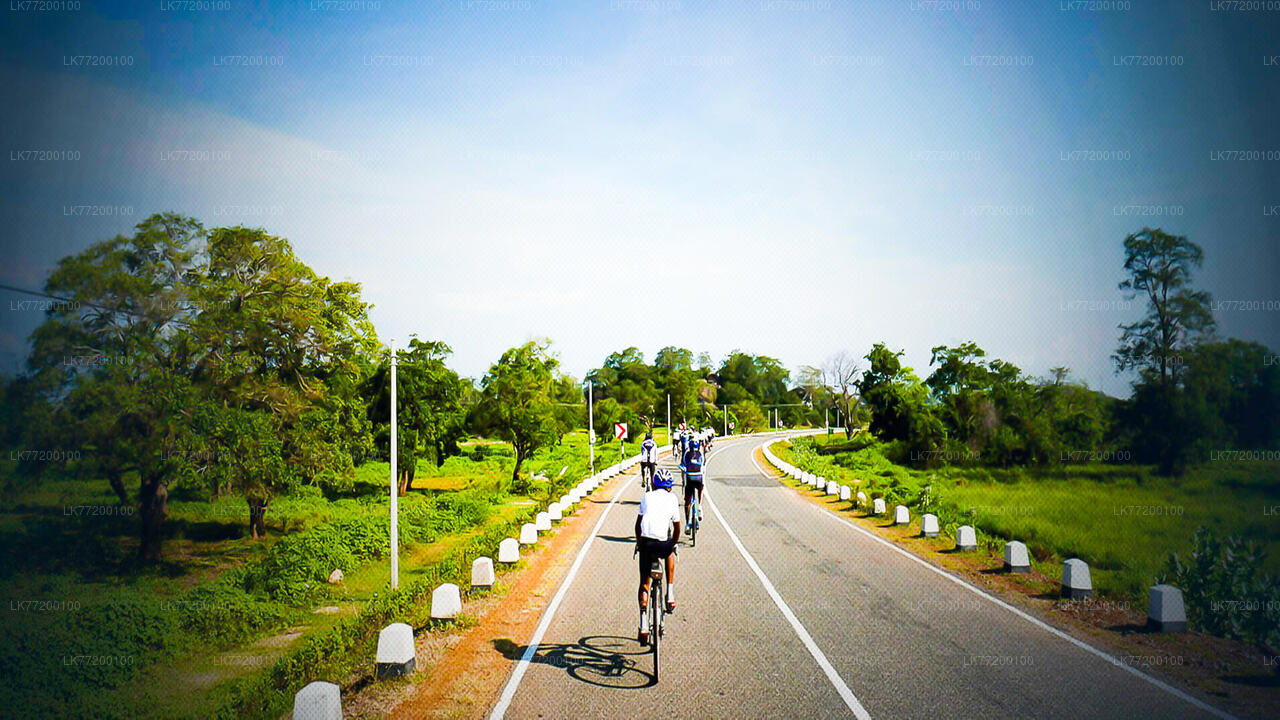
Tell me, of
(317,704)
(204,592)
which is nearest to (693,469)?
(317,704)

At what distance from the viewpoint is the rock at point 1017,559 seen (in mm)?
13031

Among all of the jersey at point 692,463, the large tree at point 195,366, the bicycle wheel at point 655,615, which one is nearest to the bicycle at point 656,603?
the bicycle wheel at point 655,615

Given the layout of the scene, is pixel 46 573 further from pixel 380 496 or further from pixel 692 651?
pixel 692 651

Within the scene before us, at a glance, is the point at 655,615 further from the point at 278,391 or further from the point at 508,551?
the point at 278,391

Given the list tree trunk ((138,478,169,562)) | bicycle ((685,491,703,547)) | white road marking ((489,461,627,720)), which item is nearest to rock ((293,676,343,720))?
white road marking ((489,461,627,720))

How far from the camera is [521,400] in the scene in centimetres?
4344

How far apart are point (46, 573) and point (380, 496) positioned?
57.7 feet

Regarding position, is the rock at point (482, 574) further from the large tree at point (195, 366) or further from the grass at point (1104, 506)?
the large tree at point (195, 366)

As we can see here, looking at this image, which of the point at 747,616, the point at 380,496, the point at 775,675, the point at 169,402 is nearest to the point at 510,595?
the point at 747,616

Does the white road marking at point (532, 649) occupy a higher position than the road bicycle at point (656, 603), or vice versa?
the road bicycle at point (656, 603)

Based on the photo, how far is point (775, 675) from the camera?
24.8 ft

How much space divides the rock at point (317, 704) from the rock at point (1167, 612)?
33.0 feet

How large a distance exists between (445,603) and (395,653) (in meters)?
2.32

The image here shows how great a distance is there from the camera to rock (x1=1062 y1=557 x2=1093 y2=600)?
432 inches
